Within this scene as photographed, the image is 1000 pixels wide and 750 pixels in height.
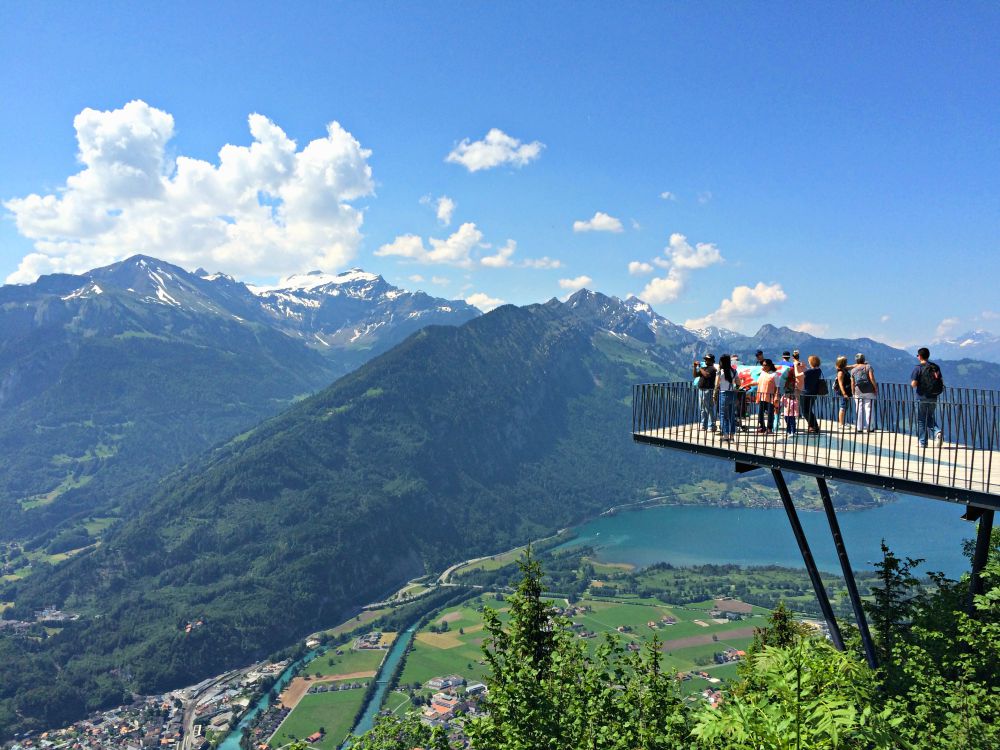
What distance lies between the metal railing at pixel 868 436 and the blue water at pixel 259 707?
152m

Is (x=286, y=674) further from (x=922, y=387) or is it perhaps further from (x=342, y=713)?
(x=922, y=387)

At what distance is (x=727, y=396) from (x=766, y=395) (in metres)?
1.26

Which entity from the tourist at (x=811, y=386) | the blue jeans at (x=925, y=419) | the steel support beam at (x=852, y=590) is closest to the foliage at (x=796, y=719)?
the steel support beam at (x=852, y=590)

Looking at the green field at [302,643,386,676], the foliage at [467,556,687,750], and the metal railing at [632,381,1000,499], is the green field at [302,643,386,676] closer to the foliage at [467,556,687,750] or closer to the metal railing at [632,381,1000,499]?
the foliage at [467,556,687,750]

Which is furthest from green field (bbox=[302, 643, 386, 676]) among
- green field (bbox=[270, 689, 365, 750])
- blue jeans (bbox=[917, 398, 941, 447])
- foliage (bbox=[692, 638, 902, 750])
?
foliage (bbox=[692, 638, 902, 750])

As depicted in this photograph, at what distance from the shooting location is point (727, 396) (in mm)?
19281

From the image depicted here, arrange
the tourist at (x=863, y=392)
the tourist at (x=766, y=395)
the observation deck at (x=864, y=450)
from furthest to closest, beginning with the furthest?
the tourist at (x=766, y=395), the tourist at (x=863, y=392), the observation deck at (x=864, y=450)

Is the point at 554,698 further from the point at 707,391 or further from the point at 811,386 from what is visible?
the point at 811,386

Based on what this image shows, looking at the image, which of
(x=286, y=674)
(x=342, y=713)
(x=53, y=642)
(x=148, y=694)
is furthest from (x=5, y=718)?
(x=342, y=713)

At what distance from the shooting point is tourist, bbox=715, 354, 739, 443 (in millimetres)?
18516

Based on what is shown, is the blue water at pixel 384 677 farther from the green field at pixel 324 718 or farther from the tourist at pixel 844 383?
the tourist at pixel 844 383

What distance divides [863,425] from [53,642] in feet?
841

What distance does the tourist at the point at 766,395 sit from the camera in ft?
61.7

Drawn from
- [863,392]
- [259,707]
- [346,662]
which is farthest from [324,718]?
[863,392]
